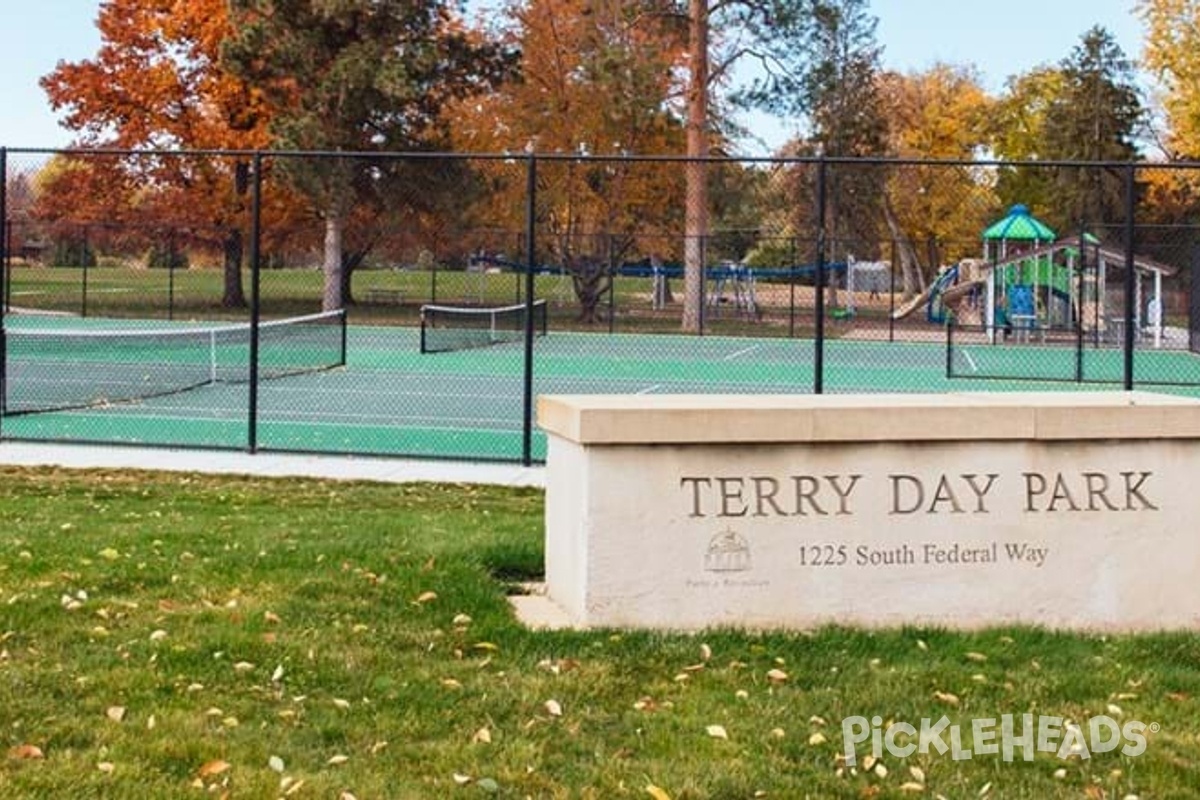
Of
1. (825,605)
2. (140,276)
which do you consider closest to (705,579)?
(825,605)

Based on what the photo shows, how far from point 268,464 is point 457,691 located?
8.24 m

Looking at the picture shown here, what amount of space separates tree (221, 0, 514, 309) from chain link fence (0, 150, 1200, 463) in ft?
3.21

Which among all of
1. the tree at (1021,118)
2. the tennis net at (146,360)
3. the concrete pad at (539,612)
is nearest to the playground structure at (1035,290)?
the tennis net at (146,360)

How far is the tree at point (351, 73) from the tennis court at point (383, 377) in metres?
7.32

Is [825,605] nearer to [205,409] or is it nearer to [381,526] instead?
[381,526]

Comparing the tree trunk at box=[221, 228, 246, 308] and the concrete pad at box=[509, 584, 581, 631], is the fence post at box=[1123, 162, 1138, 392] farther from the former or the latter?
the tree trunk at box=[221, 228, 246, 308]

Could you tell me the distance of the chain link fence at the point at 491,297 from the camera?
18.0m

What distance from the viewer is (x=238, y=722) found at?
4.97 m

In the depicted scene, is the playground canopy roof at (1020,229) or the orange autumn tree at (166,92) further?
the orange autumn tree at (166,92)

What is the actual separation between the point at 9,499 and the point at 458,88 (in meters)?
35.1

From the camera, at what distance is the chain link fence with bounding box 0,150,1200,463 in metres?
18.0

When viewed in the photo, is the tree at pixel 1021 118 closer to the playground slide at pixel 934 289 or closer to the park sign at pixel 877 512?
the playground slide at pixel 934 289

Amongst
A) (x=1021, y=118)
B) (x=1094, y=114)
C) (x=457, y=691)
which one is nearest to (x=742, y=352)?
(x=457, y=691)

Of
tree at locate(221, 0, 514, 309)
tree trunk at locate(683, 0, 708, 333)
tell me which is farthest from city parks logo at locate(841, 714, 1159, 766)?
tree at locate(221, 0, 514, 309)
